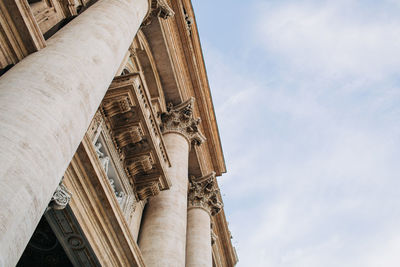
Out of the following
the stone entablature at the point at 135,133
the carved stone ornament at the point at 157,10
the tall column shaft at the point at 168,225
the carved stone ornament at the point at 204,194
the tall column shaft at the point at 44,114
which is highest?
the carved stone ornament at the point at 157,10

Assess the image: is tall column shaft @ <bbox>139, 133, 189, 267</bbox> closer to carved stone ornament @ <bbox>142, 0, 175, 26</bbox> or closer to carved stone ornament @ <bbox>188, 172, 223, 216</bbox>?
carved stone ornament @ <bbox>188, 172, 223, 216</bbox>

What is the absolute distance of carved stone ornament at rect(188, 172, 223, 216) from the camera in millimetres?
16686

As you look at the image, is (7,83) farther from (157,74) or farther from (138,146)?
(157,74)

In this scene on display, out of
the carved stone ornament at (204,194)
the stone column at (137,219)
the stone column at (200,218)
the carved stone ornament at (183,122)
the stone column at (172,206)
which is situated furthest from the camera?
the carved stone ornament at (204,194)

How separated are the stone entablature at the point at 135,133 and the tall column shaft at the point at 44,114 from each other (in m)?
3.07

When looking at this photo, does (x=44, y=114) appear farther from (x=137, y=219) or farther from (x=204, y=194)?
(x=204, y=194)

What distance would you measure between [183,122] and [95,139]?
6529mm

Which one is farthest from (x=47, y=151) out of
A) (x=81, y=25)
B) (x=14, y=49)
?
(x=81, y=25)

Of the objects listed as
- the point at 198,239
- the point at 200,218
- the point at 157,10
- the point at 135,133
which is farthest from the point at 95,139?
the point at 200,218

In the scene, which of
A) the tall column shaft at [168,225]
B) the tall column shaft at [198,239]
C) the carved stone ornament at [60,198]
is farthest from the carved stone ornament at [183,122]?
the carved stone ornament at [60,198]

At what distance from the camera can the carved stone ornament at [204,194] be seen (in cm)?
1669

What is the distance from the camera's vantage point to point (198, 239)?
15070mm

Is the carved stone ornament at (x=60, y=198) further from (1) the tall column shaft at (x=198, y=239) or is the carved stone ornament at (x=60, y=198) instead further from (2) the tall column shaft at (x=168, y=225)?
(1) the tall column shaft at (x=198, y=239)

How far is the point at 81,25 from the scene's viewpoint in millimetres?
7066
